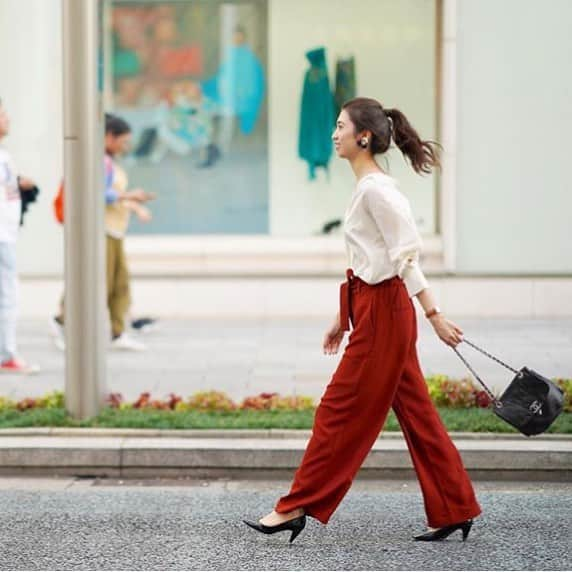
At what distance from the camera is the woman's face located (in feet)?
19.2

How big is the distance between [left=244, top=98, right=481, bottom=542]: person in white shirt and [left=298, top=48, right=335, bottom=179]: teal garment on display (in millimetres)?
8074

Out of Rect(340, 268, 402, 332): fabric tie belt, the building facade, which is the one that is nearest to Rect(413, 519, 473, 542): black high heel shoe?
Rect(340, 268, 402, 332): fabric tie belt

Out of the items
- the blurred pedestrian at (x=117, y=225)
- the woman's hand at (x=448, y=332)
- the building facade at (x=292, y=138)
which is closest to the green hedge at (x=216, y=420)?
the woman's hand at (x=448, y=332)

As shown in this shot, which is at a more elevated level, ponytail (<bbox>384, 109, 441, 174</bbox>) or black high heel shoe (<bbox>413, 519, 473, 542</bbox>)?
ponytail (<bbox>384, 109, 441, 174</bbox>)

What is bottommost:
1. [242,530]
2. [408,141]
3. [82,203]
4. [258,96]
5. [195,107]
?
[242,530]

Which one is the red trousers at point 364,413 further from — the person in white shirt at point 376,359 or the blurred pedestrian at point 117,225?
the blurred pedestrian at point 117,225

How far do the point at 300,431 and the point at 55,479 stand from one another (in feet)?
4.20

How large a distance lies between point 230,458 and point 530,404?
2072 mm

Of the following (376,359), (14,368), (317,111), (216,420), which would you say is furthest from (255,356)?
(376,359)

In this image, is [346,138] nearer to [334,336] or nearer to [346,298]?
[346,298]

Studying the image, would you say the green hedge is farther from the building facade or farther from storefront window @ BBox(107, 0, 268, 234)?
storefront window @ BBox(107, 0, 268, 234)

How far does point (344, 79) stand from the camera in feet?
45.8

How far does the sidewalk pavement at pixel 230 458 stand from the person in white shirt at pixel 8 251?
2566 mm

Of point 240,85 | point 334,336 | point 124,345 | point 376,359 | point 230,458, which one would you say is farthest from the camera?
point 240,85
